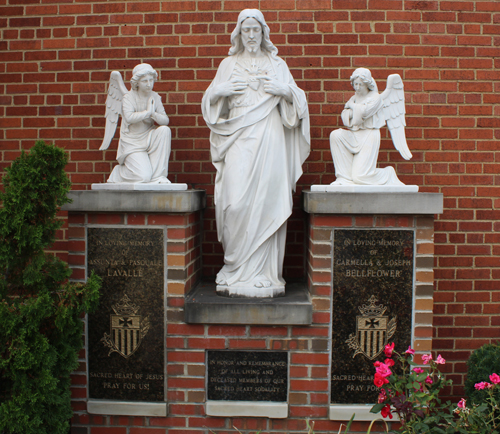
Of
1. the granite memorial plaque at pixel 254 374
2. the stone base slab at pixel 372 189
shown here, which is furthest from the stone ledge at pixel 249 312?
the stone base slab at pixel 372 189

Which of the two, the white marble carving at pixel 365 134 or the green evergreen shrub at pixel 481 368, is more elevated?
the white marble carving at pixel 365 134

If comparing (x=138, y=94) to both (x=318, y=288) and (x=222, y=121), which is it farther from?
(x=318, y=288)

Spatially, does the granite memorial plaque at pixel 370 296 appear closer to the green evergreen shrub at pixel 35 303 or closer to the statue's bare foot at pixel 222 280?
the statue's bare foot at pixel 222 280

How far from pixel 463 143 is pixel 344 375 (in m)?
2.39

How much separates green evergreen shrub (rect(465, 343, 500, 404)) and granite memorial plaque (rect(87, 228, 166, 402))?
7.55 ft

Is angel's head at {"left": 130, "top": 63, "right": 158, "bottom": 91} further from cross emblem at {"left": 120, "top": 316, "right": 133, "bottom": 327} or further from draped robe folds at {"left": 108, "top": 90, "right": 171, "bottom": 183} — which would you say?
cross emblem at {"left": 120, "top": 316, "right": 133, "bottom": 327}

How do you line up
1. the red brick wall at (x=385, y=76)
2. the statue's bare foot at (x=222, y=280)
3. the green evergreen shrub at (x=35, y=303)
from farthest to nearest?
1. the red brick wall at (x=385, y=76)
2. the statue's bare foot at (x=222, y=280)
3. the green evergreen shrub at (x=35, y=303)

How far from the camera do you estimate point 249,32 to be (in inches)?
130

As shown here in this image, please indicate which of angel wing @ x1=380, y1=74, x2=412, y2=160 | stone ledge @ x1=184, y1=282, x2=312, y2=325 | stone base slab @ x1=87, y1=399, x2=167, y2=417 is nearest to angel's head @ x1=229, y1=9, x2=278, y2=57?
angel wing @ x1=380, y1=74, x2=412, y2=160

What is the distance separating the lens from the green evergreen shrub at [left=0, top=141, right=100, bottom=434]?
8.71ft

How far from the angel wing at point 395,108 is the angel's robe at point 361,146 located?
8 cm

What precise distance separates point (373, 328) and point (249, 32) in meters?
2.35

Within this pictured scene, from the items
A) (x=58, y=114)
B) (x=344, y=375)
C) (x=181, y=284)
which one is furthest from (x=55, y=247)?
(x=344, y=375)

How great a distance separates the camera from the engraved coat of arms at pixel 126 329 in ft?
10.6
